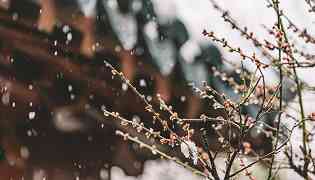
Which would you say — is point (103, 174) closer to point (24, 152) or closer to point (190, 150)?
point (24, 152)

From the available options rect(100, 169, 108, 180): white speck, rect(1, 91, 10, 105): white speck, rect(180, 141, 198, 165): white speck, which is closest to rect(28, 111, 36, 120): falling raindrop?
rect(1, 91, 10, 105): white speck

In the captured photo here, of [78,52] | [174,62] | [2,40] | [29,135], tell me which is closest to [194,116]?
[174,62]

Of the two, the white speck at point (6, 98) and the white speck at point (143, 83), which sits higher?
the white speck at point (143, 83)

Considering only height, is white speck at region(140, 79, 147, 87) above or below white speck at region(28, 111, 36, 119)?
above

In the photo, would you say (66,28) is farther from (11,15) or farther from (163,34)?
(163,34)

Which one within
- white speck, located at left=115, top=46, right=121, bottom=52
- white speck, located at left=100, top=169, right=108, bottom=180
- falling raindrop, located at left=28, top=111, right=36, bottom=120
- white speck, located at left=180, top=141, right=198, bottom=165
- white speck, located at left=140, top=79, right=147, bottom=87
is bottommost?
white speck, located at left=180, top=141, right=198, bottom=165

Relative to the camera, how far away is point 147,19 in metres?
5.07

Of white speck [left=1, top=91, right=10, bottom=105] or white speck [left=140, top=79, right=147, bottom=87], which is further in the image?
white speck [left=140, top=79, right=147, bottom=87]

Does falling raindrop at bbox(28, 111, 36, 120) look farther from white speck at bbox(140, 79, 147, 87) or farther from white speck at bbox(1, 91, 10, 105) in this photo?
white speck at bbox(140, 79, 147, 87)

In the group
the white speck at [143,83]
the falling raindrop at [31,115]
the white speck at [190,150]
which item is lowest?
the white speck at [190,150]

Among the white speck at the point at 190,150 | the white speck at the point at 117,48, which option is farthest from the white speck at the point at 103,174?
the white speck at the point at 190,150

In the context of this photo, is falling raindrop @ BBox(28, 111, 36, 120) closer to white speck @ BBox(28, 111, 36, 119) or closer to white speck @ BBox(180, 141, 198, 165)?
white speck @ BBox(28, 111, 36, 119)

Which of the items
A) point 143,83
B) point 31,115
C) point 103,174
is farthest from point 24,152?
point 143,83

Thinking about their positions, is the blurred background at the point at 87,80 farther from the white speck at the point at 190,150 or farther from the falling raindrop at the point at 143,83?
the white speck at the point at 190,150
